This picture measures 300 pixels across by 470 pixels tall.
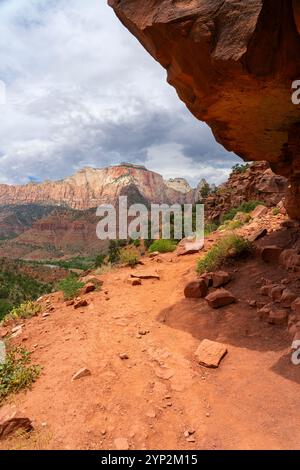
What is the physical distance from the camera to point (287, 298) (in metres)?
5.73

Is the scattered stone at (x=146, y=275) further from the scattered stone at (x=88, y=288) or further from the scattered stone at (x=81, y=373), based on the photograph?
the scattered stone at (x=81, y=373)

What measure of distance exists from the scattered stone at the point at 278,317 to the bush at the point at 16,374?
12.0 feet

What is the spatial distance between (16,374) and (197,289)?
12.1 ft

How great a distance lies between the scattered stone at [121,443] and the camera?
3732 mm

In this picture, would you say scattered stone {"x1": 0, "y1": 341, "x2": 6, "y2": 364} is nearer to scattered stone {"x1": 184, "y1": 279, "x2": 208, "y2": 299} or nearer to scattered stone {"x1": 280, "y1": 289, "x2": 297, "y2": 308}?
scattered stone {"x1": 184, "y1": 279, "x2": 208, "y2": 299}

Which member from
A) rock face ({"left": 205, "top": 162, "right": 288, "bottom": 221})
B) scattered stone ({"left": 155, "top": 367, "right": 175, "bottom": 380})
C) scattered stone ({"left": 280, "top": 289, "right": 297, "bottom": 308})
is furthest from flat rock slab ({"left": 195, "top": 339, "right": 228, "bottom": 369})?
rock face ({"left": 205, "top": 162, "right": 288, "bottom": 221})

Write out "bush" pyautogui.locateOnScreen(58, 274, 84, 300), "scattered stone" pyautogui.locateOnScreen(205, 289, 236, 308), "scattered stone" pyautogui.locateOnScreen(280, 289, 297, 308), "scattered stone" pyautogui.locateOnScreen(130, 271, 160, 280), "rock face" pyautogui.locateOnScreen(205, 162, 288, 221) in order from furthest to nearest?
1. "rock face" pyautogui.locateOnScreen(205, 162, 288, 221)
2. "scattered stone" pyautogui.locateOnScreen(130, 271, 160, 280)
3. "bush" pyautogui.locateOnScreen(58, 274, 84, 300)
4. "scattered stone" pyautogui.locateOnScreen(205, 289, 236, 308)
5. "scattered stone" pyautogui.locateOnScreen(280, 289, 297, 308)

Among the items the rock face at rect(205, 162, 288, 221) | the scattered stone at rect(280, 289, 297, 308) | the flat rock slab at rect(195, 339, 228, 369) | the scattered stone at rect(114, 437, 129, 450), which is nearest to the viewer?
the scattered stone at rect(114, 437, 129, 450)

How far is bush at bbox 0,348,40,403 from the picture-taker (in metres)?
4.93

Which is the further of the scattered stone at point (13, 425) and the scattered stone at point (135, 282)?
the scattered stone at point (135, 282)

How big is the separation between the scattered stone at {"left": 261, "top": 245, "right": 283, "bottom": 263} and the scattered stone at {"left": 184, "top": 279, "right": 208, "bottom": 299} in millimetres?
1454

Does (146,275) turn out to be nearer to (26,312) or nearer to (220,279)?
(220,279)

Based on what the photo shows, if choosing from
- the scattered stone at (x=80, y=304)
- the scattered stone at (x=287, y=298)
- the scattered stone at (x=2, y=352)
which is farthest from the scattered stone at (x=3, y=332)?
the scattered stone at (x=287, y=298)
